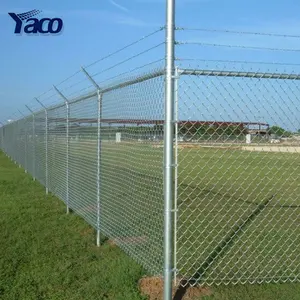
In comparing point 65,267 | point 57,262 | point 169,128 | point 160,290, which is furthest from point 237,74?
point 57,262

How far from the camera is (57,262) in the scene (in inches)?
236

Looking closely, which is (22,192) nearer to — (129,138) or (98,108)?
(98,108)

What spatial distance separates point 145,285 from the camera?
485 cm

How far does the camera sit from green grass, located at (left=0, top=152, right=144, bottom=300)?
16.3 ft

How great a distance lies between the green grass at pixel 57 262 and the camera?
16.3 feet

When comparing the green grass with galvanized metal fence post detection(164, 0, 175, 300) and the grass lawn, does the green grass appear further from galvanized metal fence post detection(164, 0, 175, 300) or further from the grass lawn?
galvanized metal fence post detection(164, 0, 175, 300)

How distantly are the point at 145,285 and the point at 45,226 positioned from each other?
3.64m

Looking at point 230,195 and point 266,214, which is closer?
point 266,214

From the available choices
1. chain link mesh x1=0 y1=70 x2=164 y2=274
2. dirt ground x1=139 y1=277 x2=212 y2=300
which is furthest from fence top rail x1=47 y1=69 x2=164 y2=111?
dirt ground x1=139 y1=277 x2=212 y2=300

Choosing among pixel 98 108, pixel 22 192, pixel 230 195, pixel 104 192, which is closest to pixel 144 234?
pixel 104 192

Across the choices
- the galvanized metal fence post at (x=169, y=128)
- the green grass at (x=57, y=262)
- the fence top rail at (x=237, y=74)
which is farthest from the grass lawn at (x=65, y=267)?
the fence top rail at (x=237, y=74)

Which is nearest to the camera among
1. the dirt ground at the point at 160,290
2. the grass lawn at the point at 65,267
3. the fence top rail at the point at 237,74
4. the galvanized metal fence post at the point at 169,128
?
the galvanized metal fence post at the point at 169,128

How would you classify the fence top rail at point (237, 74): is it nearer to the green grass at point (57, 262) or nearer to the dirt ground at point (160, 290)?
the dirt ground at point (160, 290)

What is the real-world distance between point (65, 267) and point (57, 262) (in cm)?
25
